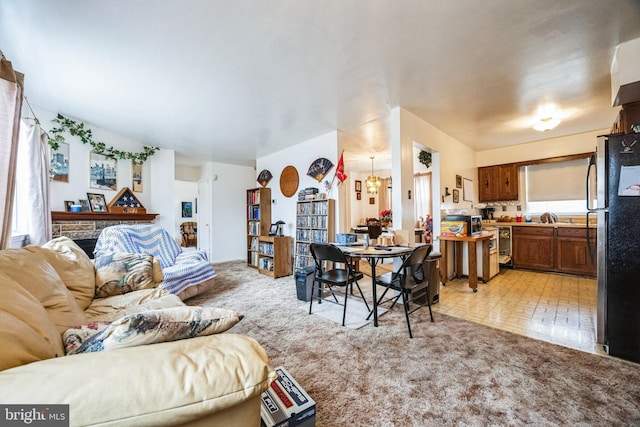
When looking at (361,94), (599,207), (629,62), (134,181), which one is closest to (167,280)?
(134,181)

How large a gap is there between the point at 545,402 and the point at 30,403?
232cm

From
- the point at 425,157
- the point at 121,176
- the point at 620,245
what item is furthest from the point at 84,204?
the point at 620,245

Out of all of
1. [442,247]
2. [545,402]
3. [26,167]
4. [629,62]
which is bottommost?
[545,402]

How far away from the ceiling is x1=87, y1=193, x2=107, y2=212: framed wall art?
1.19 meters

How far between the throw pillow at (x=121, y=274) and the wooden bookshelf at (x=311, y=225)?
2551mm

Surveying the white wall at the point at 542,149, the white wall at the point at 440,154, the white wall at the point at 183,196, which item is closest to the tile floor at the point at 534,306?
the white wall at the point at 440,154

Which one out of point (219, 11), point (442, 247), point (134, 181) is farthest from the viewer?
point (134, 181)

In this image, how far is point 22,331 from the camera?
77 centimetres

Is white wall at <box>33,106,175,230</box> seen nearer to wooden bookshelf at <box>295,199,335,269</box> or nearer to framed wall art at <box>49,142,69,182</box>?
framed wall art at <box>49,142,69,182</box>

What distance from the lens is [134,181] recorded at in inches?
188

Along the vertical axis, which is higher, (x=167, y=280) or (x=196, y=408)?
(x=196, y=408)

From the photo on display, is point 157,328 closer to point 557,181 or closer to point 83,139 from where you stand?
point 83,139

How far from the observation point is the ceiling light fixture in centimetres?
351

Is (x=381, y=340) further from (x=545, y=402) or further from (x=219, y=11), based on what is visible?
(x=219, y=11)
